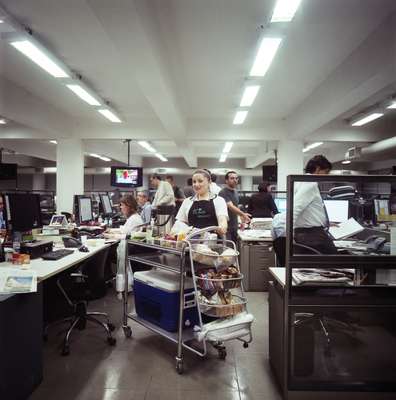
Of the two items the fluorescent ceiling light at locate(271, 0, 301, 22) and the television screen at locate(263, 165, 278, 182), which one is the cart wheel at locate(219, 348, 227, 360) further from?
the television screen at locate(263, 165, 278, 182)

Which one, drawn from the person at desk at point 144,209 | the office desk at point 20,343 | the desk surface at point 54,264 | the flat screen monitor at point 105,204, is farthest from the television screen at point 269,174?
the office desk at point 20,343

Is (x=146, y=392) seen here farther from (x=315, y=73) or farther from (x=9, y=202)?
(x=315, y=73)

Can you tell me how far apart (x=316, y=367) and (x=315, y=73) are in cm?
403

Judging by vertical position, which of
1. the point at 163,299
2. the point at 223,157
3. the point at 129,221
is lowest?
the point at 163,299

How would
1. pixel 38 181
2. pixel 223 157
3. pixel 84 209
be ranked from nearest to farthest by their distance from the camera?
pixel 84 209
pixel 223 157
pixel 38 181

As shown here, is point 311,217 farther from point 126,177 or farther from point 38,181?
point 38,181

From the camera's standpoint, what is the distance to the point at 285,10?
2910 millimetres

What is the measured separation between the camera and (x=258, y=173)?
15.1 meters

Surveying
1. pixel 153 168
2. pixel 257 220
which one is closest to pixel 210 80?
pixel 257 220

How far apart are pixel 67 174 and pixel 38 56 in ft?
12.0

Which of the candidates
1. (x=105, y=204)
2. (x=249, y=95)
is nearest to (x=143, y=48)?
(x=249, y=95)

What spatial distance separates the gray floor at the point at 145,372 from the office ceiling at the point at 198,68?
2.82 metres

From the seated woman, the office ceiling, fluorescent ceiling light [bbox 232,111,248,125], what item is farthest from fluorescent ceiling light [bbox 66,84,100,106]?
fluorescent ceiling light [bbox 232,111,248,125]

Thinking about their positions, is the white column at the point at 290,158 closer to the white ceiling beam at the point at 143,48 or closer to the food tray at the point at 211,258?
the white ceiling beam at the point at 143,48
